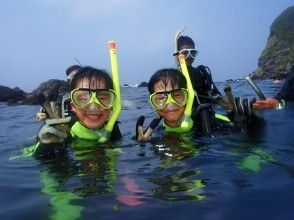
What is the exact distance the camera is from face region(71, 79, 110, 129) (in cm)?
441

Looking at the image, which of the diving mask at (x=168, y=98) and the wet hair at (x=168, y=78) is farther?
the wet hair at (x=168, y=78)

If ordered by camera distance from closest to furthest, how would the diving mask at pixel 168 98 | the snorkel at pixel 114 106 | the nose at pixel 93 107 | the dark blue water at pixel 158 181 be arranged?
the dark blue water at pixel 158 181
the nose at pixel 93 107
the snorkel at pixel 114 106
the diving mask at pixel 168 98

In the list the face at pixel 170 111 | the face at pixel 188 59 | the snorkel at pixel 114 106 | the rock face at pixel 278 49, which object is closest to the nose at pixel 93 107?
the snorkel at pixel 114 106

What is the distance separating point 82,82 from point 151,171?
166 centimetres

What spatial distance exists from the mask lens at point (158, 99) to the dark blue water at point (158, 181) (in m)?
0.47

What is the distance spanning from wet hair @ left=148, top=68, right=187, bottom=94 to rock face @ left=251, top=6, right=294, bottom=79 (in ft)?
234

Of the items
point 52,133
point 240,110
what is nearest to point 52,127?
point 52,133

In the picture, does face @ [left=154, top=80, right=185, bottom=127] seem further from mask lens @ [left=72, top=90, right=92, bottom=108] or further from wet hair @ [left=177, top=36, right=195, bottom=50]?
wet hair @ [left=177, top=36, right=195, bottom=50]

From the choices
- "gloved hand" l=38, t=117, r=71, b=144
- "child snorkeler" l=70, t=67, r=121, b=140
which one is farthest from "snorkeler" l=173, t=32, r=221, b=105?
"gloved hand" l=38, t=117, r=71, b=144

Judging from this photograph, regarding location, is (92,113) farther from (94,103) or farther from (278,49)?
(278,49)

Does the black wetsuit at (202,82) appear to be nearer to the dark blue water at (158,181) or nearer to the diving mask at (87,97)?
the dark blue water at (158,181)

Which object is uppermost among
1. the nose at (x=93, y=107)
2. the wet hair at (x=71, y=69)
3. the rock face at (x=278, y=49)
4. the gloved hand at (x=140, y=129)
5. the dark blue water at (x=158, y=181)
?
the rock face at (x=278, y=49)

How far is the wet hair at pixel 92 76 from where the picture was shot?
450 centimetres

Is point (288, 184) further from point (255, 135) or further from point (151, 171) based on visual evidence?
point (255, 135)
